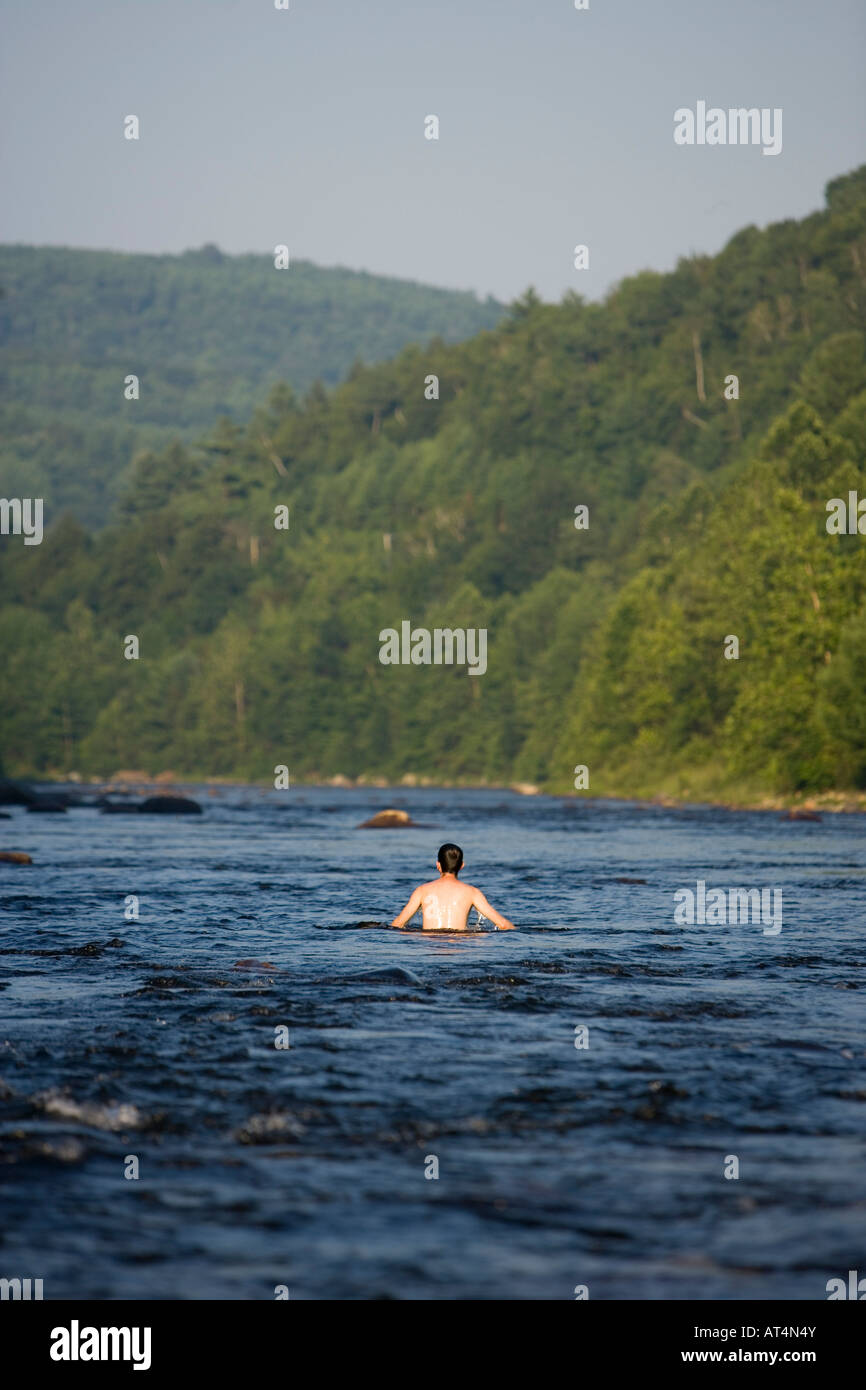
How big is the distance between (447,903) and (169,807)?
161 ft

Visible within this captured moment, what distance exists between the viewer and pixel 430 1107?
36.8 ft

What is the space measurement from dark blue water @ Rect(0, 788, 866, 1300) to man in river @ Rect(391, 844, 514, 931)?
0.52 m

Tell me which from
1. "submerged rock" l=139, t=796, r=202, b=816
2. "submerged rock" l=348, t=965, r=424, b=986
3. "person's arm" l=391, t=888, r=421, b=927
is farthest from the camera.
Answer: "submerged rock" l=139, t=796, r=202, b=816

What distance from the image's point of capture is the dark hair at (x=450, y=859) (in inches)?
775

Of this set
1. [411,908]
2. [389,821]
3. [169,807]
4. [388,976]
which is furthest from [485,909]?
[169,807]

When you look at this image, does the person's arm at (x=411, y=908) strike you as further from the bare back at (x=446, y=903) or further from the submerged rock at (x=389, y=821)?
the submerged rock at (x=389, y=821)

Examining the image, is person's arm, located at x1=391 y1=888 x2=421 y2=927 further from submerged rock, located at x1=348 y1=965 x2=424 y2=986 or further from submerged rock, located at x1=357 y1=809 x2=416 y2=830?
submerged rock, located at x1=357 y1=809 x2=416 y2=830

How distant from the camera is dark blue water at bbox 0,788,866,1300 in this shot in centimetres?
804

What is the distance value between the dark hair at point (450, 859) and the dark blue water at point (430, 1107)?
105cm

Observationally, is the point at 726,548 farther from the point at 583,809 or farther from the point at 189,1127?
the point at 189,1127

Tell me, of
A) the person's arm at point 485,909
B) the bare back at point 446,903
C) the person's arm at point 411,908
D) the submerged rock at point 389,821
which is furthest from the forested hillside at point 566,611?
the person's arm at point 485,909

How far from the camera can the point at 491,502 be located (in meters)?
194

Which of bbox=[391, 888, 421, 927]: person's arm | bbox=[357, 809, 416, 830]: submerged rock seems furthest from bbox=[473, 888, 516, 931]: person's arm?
bbox=[357, 809, 416, 830]: submerged rock

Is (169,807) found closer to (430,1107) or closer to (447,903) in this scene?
(447,903)
